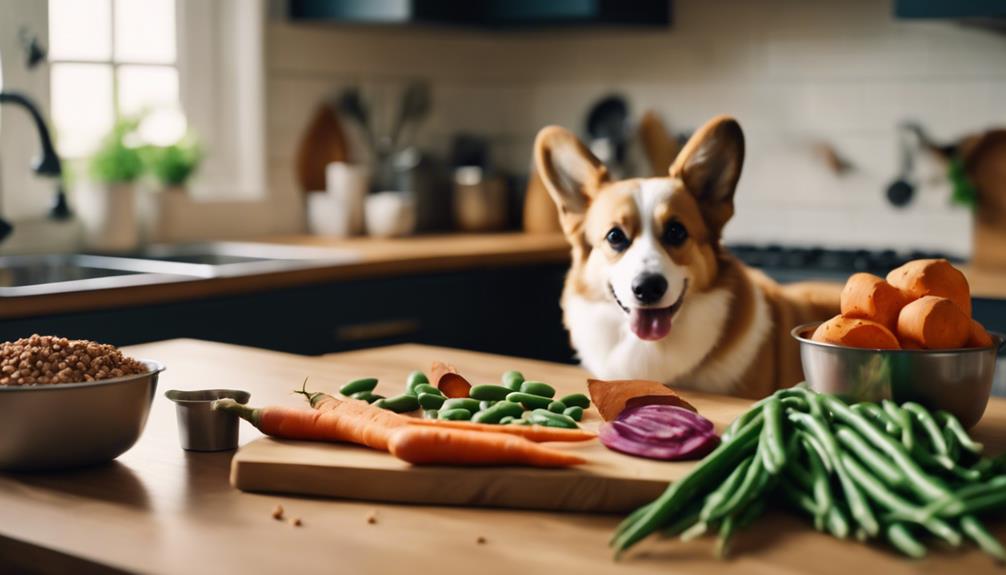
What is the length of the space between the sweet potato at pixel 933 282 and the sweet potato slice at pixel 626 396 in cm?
28

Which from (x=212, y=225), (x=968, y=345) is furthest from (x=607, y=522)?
(x=212, y=225)

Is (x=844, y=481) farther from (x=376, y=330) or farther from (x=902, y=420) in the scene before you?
(x=376, y=330)

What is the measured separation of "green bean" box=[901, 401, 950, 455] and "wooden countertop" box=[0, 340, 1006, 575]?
83mm

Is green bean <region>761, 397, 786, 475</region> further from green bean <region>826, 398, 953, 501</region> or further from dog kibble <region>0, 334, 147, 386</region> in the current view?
dog kibble <region>0, 334, 147, 386</region>

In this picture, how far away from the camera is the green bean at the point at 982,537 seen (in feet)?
3.16

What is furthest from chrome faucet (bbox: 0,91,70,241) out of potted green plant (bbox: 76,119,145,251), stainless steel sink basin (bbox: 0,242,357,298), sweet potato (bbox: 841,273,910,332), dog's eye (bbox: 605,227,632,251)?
sweet potato (bbox: 841,273,910,332)

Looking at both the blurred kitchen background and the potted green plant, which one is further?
the potted green plant

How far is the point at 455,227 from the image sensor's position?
4.40 meters

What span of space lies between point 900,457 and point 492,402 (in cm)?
56

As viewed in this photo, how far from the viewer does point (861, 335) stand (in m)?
1.32

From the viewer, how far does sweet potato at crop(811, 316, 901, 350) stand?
1313 millimetres

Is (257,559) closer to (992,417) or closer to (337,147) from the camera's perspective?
(992,417)

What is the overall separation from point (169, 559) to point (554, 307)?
2.78 metres

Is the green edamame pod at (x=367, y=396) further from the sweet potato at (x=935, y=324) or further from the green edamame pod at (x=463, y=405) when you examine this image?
the sweet potato at (x=935, y=324)
